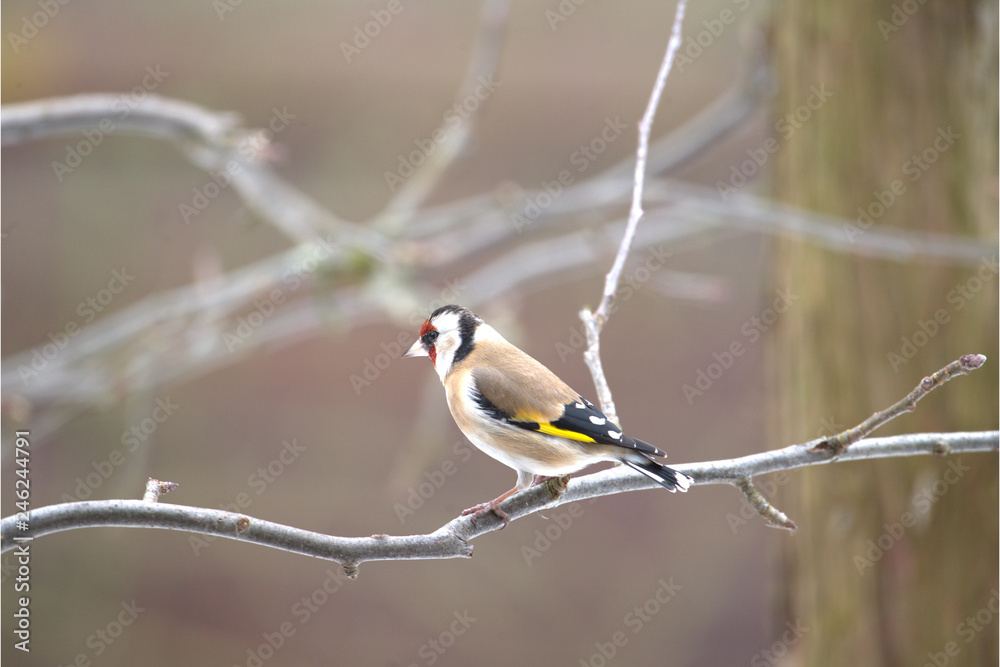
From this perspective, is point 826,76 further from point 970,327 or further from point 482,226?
point 482,226

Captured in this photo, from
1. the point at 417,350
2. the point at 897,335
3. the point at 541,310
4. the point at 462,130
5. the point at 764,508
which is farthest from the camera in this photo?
the point at 541,310

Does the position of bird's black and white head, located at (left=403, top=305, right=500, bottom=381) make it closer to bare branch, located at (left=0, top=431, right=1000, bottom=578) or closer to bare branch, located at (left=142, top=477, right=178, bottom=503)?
bare branch, located at (left=0, top=431, right=1000, bottom=578)

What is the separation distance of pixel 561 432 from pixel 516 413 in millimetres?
102

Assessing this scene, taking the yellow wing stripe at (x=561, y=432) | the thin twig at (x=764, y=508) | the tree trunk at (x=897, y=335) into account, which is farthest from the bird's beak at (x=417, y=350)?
the tree trunk at (x=897, y=335)

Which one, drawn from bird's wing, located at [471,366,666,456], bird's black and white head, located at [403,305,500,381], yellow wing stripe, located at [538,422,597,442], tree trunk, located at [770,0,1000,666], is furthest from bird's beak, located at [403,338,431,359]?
tree trunk, located at [770,0,1000,666]

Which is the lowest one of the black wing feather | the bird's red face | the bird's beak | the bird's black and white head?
the black wing feather

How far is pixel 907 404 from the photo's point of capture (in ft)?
3.49

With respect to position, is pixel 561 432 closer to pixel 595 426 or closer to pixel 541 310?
pixel 595 426

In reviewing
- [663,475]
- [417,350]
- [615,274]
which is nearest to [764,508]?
[663,475]

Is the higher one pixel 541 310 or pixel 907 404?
pixel 541 310

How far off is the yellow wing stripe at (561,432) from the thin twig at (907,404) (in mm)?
349

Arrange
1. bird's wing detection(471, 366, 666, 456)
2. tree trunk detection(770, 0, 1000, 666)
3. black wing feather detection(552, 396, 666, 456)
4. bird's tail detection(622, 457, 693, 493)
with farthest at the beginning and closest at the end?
tree trunk detection(770, 0, 1000, 666) → bird's wing detection(471, 366, 666, 456) → black wing feather detection(552, 396, 666, 456) → bird's tail detection(622, 457, 693, 493)

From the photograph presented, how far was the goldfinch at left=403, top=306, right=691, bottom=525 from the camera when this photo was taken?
1.28 meters

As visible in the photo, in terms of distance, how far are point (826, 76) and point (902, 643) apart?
1333 millimetres
